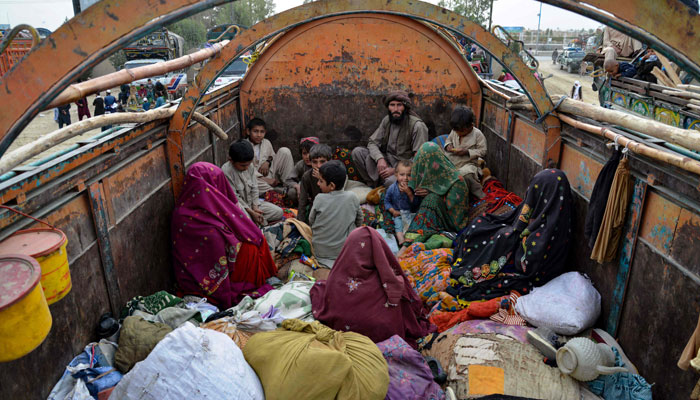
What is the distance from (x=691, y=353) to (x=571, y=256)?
1666 mm

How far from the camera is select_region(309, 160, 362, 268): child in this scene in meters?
4.48

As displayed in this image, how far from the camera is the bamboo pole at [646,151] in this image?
2.40 m

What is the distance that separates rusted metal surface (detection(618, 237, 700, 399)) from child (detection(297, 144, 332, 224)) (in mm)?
3286

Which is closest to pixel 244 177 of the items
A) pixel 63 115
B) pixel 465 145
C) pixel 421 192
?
pixel 421 192

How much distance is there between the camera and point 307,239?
4719 mm

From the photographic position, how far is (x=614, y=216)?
9.92 feet

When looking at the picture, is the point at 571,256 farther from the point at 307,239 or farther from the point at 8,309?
the point at 8,309

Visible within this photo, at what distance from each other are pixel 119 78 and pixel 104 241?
0.99 m

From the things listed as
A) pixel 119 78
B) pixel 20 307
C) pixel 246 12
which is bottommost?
pixel 20 307

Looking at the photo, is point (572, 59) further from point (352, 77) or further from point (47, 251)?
point (47, 251)

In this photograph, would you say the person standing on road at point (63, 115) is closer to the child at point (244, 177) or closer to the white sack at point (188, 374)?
the child at point (244, 177)

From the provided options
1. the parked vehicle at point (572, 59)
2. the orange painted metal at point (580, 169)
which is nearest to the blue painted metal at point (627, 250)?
the orange painted metal at point (580, 169)

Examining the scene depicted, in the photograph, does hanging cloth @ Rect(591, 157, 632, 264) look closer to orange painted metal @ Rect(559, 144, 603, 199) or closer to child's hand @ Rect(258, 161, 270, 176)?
orange painted metal @ Rect(559, 144, 603, 199)

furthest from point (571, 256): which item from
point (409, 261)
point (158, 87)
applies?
point (158, 87)
